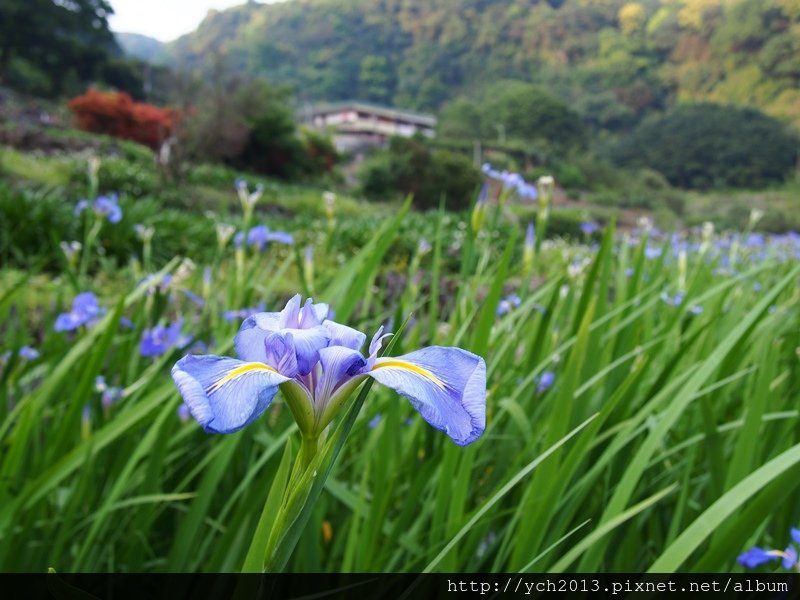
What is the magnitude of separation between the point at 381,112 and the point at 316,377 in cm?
3033

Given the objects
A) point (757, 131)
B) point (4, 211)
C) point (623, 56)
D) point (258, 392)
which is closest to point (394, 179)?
point (4, 211)

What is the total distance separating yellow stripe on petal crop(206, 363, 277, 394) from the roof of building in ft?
96.3

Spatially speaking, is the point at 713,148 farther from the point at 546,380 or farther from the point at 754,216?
the point at 546,380

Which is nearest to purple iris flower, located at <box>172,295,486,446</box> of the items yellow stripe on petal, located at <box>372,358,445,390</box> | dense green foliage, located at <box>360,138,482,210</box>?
yellow stripe on petal, located at <box>372,358,445,390</box>

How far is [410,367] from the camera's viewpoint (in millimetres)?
303

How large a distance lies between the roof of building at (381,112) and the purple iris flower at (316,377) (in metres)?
29.4

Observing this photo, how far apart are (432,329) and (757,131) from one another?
25108 mm

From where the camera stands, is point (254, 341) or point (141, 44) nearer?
point (254, 341)

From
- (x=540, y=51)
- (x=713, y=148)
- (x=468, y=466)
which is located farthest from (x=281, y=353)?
(x=540, y=51)

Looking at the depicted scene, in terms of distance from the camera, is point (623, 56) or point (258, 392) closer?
point (258, 392)

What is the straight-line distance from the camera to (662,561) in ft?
1.31

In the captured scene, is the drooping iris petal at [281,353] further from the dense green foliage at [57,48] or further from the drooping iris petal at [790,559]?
the dense green foliage at [57,48]

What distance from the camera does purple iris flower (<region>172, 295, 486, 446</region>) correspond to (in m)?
0.25
